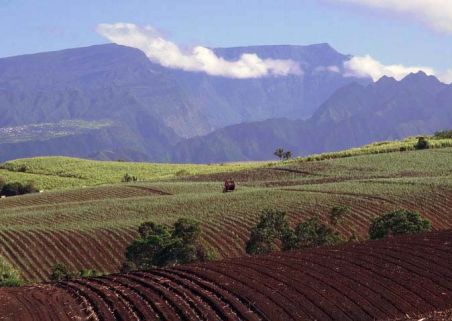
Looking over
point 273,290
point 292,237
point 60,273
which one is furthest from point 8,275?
point 273,290

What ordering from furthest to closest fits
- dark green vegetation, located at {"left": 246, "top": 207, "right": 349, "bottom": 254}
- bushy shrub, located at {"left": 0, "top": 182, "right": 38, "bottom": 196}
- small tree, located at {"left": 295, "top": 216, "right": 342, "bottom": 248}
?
bushy shrub, located at {"left": 0, "top": 182, "right": 38, "bottom": 196}
small tree, located at {"left": 295, "top": 216, "right": 342, "bottom": 248}
dark green vegetation, located at {"left": 246, "top": 207, "right": 349, "bottom": 254}

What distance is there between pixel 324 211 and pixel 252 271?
3112 cm

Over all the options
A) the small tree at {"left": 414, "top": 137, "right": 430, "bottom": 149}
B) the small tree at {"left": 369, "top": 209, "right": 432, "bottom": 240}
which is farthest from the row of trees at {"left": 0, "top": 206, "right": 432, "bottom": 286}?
the small tree at {"left": 414, "top": 137, "right": 430, "bottom": 149}

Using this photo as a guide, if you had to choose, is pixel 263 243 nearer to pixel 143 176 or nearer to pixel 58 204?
pixel 58 204

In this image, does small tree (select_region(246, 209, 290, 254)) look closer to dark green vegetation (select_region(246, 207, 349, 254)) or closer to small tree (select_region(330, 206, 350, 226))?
dark green vegetation (select_region(246, 207, 349, 254))

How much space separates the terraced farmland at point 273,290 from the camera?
27.9 m

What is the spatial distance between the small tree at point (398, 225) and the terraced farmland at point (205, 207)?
461cm

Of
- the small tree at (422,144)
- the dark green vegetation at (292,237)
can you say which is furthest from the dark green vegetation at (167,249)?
the small tree at (422,144)

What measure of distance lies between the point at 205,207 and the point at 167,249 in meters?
22.8

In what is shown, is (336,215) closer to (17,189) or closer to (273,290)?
(273,290)

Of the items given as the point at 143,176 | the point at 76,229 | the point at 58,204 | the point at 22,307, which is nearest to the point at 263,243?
the point at 76,229

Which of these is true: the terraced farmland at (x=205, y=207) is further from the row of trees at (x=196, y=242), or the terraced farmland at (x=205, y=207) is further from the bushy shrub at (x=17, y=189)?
the bushy shrub at (x=17, y=189)

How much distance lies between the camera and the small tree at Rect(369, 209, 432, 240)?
51156 mm

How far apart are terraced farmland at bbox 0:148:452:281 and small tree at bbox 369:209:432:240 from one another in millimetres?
4613
